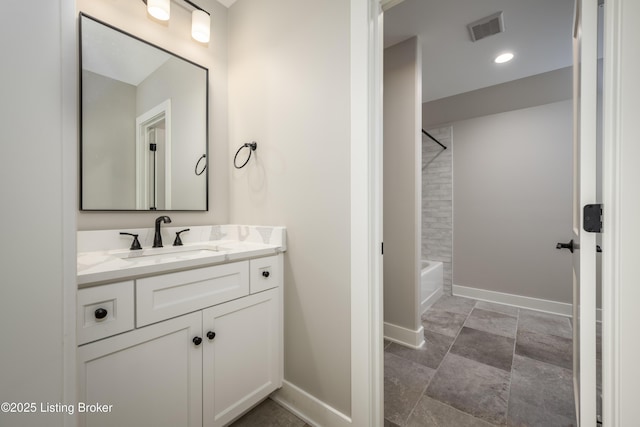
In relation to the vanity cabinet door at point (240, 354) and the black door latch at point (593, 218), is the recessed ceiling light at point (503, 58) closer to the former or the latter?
the black door latch at point (593, 218)

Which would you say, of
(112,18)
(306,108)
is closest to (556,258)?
(306,108)

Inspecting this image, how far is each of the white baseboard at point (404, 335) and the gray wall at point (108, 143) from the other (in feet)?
6.95

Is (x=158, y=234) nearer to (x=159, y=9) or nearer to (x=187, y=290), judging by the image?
(x=187, y=290)

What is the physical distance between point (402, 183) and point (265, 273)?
140 centimetres

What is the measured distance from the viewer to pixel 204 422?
1.08 metres

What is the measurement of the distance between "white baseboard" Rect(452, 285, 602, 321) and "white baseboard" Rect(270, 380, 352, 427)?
266cm

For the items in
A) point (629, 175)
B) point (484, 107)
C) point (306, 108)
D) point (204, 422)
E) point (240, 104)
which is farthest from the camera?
point (484, 107)

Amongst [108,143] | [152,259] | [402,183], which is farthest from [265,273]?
[402,183]

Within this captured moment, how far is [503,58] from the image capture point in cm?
243

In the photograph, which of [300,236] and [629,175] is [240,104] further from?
[629,175]

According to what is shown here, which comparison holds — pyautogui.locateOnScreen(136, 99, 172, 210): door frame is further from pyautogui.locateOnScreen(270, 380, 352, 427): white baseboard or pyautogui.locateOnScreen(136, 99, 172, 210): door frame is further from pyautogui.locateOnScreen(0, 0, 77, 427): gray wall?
pyautogui.locateOnScreen(270, 380, 352, 427): white baseboard

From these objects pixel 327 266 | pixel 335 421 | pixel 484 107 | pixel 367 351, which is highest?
pixel 484 107

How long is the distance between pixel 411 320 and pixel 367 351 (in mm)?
1146

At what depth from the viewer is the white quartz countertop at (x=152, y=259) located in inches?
32.4
